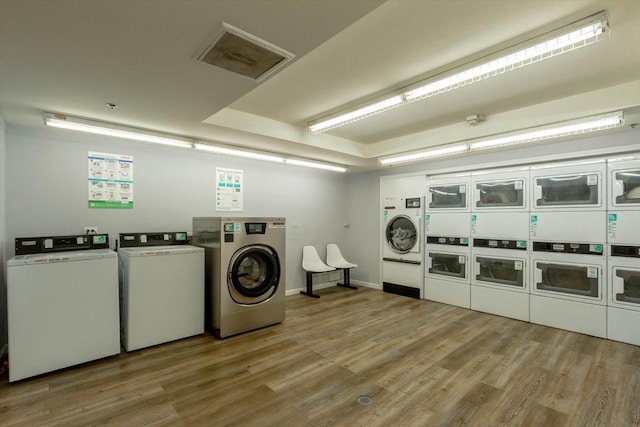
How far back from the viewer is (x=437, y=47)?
7.17ft

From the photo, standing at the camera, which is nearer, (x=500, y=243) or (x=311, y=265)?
(x=500, y=243)

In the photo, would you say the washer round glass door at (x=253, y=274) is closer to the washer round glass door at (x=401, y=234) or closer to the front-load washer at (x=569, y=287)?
the washer round glass door at (x=401, y=234)

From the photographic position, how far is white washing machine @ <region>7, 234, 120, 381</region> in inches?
97.6

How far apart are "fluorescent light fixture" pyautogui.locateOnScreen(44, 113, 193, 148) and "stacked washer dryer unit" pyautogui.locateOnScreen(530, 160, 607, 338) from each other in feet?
15.3

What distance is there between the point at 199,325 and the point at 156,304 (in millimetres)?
563

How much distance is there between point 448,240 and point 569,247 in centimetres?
152

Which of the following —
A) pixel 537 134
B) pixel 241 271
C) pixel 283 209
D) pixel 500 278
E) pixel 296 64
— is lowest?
pixel 500 278

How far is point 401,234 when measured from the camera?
18.2 ft

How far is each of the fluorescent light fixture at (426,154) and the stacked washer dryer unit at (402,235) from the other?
2.20 feet

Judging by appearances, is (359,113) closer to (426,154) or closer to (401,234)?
(426,154)

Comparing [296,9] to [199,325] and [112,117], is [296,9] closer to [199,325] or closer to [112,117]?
[112,117]

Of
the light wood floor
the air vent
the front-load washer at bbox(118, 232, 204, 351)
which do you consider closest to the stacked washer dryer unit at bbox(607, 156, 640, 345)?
the light wood floor

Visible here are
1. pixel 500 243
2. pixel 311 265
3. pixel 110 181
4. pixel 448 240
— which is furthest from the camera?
pixel 311 265

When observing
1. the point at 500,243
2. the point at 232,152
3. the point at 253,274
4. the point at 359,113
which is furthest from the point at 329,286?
the point at 359,113
